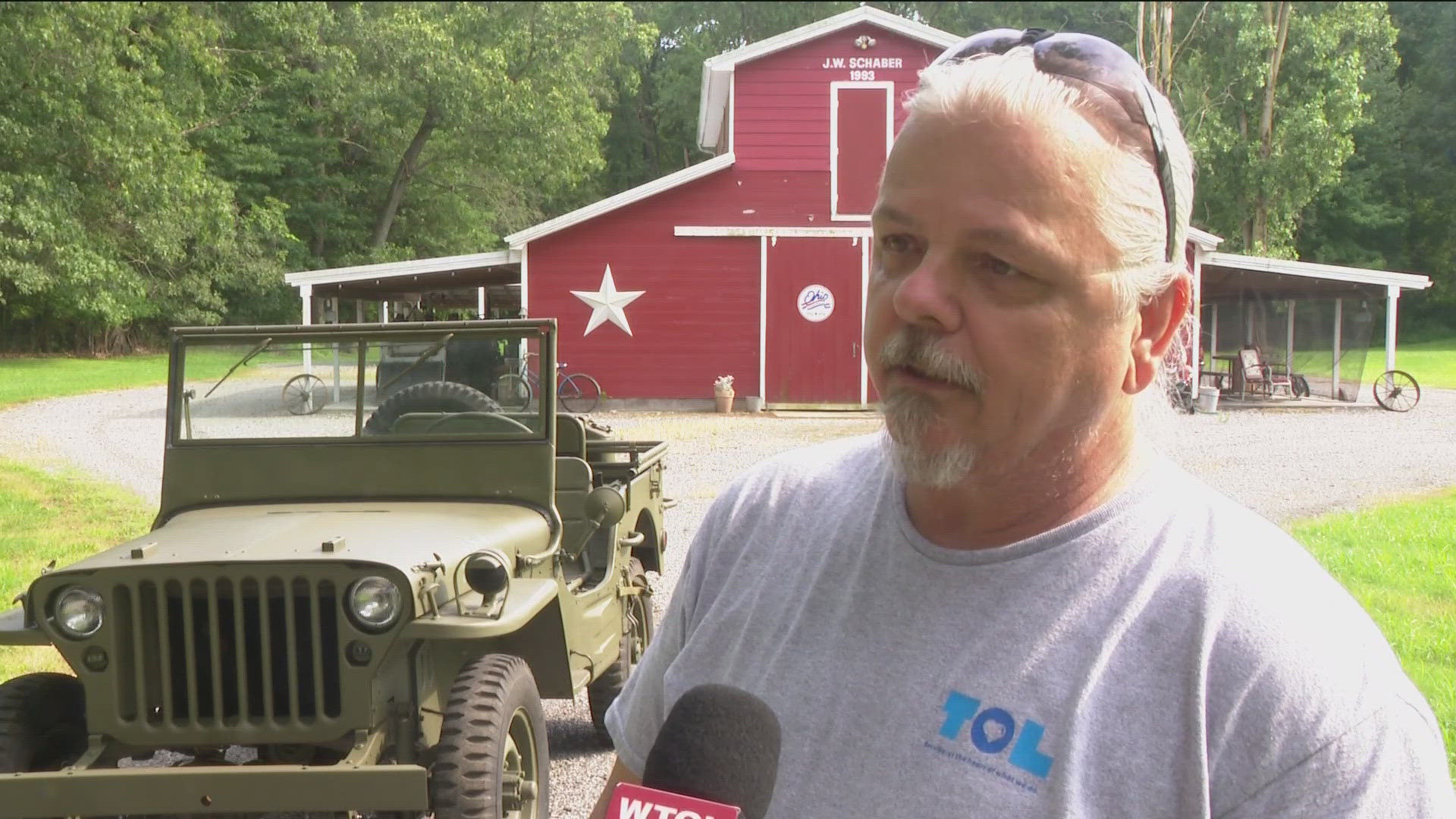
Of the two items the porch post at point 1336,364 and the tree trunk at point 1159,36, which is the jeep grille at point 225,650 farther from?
the porch post at point 1336,364

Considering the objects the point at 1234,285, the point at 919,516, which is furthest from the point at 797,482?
the point at 1234,285

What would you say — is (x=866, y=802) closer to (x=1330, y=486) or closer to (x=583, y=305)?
(x=1330, y=486)

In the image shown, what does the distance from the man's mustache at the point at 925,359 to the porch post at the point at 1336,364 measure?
2376 cm

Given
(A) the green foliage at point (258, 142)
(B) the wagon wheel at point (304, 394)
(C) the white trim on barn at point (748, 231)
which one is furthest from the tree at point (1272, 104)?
(B) the wagon wheel at point (304, 394)

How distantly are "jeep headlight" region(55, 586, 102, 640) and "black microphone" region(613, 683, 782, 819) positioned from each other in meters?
2.92

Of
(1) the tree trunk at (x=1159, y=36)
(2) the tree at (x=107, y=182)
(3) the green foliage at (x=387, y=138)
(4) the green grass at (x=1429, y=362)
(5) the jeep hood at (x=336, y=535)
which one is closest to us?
(5) the jeep hood at (x=336, y=535)

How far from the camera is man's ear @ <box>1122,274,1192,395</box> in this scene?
4.74ft

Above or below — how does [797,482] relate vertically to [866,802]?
above

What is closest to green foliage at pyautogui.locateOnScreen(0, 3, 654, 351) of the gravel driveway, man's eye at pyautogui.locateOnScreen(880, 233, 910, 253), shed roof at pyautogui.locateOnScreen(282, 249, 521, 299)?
shed roof at pyautogui.locateOnScreen(282, 249, 521, 299)

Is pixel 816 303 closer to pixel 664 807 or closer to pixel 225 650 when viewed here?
pixel 225 650

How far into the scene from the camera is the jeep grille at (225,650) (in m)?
3.65

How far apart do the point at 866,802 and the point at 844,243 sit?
1942 cm

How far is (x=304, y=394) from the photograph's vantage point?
5184 millimetres

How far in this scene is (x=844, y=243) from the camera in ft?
67.1
